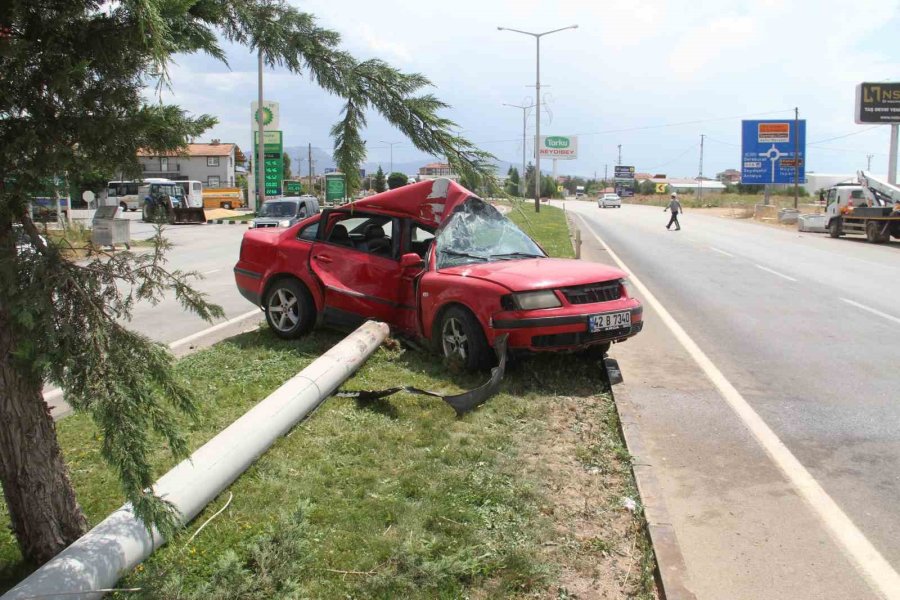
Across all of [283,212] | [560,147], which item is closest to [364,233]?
[283,212]

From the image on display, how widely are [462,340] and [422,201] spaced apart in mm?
1815

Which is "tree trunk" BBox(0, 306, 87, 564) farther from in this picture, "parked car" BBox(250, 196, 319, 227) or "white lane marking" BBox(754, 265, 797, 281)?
"parked car" BBox(250, 196, 319, 227)

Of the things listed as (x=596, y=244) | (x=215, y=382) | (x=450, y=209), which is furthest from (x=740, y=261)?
(x=215, y=382)

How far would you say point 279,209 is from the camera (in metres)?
26.7

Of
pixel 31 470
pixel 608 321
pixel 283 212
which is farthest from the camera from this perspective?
pixel 283 212

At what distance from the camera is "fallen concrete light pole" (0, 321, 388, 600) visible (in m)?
2.92

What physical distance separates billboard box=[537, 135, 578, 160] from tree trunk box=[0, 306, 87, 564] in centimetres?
8724

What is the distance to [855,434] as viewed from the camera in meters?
5.59


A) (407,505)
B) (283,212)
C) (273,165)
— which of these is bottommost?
(407,505)

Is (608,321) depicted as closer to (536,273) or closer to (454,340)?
(536,273)

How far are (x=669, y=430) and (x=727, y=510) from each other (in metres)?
1.46

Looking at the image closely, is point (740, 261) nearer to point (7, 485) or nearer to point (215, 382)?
point (215, 382)

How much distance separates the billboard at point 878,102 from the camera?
39.4 m

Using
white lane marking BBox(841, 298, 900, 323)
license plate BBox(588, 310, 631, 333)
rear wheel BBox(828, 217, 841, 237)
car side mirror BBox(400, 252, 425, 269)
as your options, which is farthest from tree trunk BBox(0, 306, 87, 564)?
rear wheel BBox(828, 217, 841, 237)
